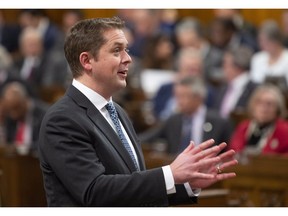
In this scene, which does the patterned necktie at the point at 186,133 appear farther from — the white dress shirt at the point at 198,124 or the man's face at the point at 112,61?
the man's face at the point at 112,61

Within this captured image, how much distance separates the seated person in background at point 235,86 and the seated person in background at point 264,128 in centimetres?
128

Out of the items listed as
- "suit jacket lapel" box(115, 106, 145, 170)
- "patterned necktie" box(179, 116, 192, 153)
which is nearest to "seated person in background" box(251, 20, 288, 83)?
"patterned necktie" box(179, 116, 192, 153)

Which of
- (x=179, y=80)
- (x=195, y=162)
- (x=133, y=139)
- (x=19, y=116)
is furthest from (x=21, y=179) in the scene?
(x=195, y=162)

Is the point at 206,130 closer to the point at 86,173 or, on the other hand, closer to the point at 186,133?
the point at 186,133

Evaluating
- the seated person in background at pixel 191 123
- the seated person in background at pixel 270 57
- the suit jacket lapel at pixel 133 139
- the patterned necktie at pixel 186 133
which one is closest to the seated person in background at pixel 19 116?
the seated person in background at pixel 191 123

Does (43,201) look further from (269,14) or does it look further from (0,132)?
(269,14)

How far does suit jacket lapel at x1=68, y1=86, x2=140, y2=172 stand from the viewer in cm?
290

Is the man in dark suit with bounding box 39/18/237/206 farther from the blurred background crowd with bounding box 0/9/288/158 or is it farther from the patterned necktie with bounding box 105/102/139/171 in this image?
the blurred background crowd with bounding box 0/9/288/158

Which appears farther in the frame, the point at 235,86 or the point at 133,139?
the point at 235,86

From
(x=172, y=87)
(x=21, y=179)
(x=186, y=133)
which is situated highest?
(x=172, y=87)

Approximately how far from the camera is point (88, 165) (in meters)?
2.77

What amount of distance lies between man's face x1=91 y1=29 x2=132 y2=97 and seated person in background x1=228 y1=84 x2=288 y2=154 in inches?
129

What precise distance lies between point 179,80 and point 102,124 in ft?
13.8
